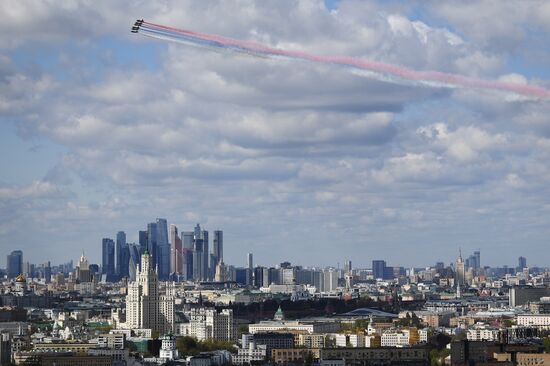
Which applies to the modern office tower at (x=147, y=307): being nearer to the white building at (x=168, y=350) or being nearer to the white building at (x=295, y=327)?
the white building at (x=295, y=327)

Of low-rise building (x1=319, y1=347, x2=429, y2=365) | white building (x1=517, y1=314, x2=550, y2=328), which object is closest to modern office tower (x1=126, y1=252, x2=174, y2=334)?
white building (x1=517, y1=314, x2=550, y2=328)

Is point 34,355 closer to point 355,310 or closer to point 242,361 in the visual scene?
point 242,361

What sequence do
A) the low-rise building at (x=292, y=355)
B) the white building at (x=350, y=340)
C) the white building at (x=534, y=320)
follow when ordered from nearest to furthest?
the low-rise building at (x=292, y=355) → the white building at (x=350, y=340) → the white building at (x=534, y=320)

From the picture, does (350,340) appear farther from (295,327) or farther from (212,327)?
(295,327)

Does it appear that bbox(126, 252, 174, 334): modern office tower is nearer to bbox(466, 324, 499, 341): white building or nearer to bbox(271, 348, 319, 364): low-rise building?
bbox(466, 324, 499, 341): white building

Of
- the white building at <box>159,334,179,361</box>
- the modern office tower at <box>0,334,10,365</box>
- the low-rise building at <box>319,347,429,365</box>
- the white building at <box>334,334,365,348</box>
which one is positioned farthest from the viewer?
the white building at <box>334,334,365,348</box>

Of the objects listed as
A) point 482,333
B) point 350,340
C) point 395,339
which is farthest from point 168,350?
point 482,333

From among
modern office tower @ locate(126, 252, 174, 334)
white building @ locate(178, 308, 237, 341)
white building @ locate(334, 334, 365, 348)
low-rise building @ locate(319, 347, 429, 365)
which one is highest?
modern office tower @ locate(126, 252, 174, 334)

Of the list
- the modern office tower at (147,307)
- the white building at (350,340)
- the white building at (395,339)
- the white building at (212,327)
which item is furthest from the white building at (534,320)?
the modern office tower at (147,307)

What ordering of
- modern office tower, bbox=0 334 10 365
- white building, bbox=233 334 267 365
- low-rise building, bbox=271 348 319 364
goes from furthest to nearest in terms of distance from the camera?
white building, bbox=233 334 267 365 < low-rise building, bbox=271 348 319 364 < modern office tower, bbox=0 334 10 365

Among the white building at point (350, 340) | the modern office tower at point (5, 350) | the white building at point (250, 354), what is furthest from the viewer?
the white building at point (350, 340)
